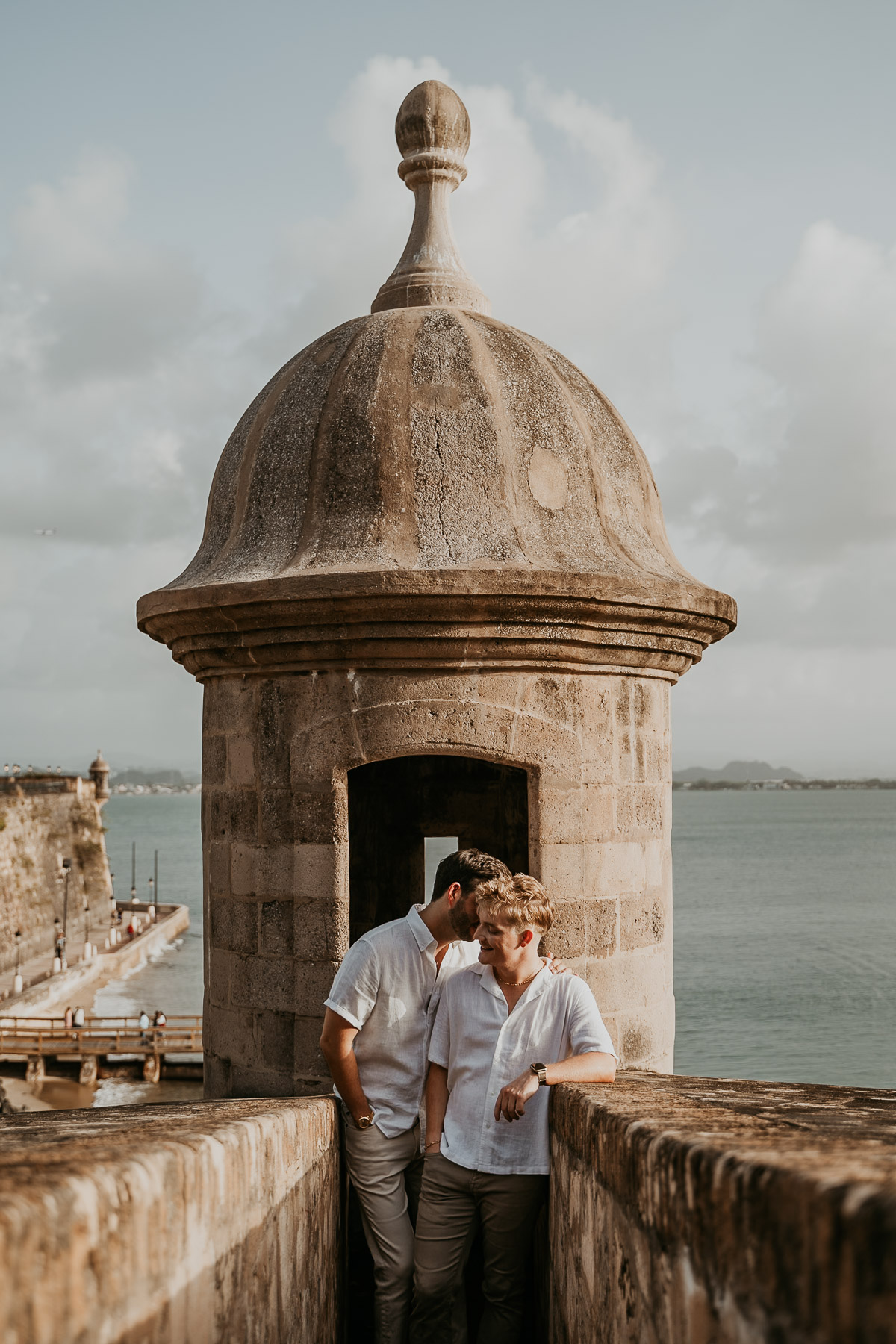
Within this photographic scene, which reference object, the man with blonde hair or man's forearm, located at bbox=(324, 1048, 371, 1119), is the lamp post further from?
the man with blonde hair

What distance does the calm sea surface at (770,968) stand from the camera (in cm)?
2455

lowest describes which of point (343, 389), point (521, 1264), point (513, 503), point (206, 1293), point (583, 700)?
point (521, 1264)

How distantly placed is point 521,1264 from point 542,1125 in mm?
379

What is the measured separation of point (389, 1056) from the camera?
309cm

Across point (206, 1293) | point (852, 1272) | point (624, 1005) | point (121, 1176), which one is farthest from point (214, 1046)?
point (852, 1272)

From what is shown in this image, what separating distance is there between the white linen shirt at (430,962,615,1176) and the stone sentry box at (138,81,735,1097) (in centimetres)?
110

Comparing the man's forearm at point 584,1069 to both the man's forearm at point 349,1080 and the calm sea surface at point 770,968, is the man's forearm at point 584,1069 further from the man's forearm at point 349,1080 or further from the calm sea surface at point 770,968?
the calm sea surface at point 770,968

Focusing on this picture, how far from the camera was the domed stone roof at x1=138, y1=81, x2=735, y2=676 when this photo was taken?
3740mm

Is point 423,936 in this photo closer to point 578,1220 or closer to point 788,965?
point 578,1220

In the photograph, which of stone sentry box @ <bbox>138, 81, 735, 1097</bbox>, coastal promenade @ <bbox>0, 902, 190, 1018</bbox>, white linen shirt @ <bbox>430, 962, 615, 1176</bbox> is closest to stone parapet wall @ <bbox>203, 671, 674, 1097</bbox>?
stone sentry box @ <bbox>138, 81, 735, 1097</bbox>

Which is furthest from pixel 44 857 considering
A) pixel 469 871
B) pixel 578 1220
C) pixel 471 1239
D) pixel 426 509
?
pixel 578 1220

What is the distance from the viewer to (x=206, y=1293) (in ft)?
5.99

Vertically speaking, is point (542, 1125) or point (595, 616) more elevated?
point (595, 616)

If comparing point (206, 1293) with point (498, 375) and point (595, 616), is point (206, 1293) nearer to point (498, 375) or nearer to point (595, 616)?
point (595, 616)
